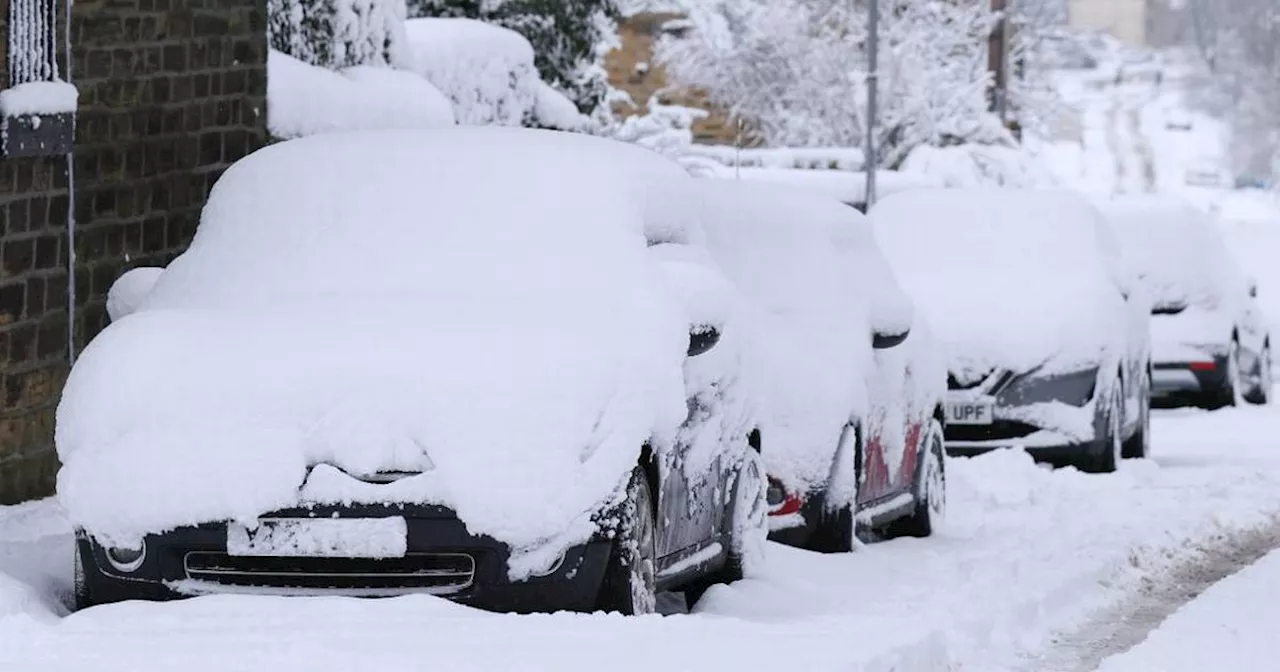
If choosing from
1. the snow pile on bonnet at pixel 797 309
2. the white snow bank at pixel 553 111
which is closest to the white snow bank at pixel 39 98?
the snow pile on bonnet at pixel 797 309

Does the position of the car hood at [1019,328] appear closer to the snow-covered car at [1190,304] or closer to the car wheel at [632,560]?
the snow-covered car at [1190,304]

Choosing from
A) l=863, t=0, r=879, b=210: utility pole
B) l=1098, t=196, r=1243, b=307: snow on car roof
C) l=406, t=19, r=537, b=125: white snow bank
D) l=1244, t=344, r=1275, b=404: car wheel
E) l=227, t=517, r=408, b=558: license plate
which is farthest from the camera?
l=863, t=0, r=879, b=210: utility pole

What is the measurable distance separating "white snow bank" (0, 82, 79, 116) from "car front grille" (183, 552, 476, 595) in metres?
3.47

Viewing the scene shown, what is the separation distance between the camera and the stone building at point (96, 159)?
11.7 metres

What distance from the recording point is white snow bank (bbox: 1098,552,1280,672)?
362 inches

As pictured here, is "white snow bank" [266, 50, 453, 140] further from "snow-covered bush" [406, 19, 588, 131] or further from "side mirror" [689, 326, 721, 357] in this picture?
"side mirror" [689, 326, 721, 357]

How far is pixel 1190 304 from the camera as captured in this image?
22.5m

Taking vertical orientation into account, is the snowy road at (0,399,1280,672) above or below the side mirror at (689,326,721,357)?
below

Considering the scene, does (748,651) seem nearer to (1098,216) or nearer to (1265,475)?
(1265,475)

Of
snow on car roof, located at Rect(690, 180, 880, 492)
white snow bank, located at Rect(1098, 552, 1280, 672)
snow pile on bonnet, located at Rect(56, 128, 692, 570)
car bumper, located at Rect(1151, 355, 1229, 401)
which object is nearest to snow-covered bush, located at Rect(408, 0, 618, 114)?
car bumper, located at Rect(1151, 355, 1229, 401)

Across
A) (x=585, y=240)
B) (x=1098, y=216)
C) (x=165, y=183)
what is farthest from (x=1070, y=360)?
(x=585, y=240)

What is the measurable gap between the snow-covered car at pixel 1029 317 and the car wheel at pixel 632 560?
298 inches

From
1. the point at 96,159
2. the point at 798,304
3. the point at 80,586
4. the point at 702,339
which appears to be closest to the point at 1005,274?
the point at 798,304

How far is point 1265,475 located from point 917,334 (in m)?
3.68
